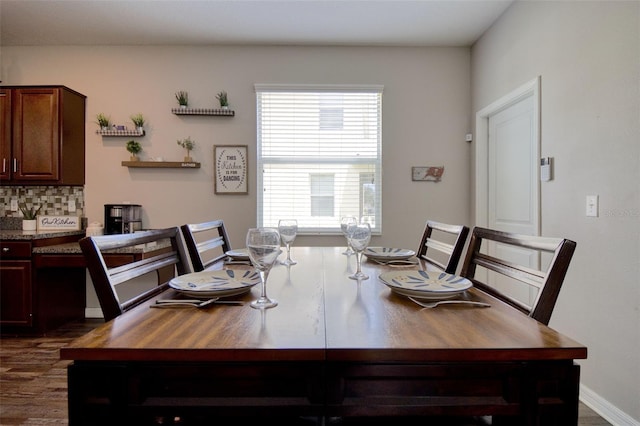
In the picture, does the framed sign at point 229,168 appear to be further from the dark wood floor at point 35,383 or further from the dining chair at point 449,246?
the dining chair at point 449,246

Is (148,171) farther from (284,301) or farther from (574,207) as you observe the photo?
(574,207)

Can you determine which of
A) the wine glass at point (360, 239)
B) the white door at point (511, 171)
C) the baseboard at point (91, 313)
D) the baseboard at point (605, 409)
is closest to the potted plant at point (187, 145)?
the baseboard at point (91, 313)

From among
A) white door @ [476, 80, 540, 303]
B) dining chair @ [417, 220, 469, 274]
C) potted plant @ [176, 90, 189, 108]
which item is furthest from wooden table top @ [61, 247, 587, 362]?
potted plant @ [176, 90, 189, 108]

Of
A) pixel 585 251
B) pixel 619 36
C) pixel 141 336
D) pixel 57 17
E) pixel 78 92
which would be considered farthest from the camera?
pixel 78 92

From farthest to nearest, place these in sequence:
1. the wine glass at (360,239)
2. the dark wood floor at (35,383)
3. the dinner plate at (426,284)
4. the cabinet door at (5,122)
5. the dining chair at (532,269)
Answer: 1. the cabinet door at (5,122)
2. the dark wood floor at (35,383)
3. the wine glass at (360,239)
4. the dinner plate at (426,284)
5. the dining chair at (532,269)

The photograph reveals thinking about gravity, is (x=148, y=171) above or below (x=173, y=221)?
above

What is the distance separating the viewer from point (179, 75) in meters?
3.35

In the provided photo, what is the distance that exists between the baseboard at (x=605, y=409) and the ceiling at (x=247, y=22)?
2820mm

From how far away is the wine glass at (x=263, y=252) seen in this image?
935mm

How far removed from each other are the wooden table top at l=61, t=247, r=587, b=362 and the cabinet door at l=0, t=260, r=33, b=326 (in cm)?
274

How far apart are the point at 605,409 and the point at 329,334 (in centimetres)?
199

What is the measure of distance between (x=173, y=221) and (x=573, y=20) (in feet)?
11.6

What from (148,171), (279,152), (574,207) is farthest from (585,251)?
(148,171)

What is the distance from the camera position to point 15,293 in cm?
281
